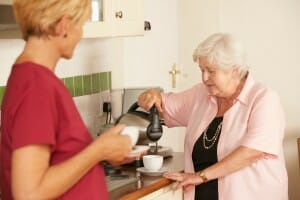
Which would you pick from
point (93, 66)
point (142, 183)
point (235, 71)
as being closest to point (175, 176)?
point (142, 183)

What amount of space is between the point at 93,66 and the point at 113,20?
0.43 metres

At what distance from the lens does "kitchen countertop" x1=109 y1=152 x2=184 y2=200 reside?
2008mm

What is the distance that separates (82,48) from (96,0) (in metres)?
0.44

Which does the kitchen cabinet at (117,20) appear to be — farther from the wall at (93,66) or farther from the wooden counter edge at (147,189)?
the wooden counter edge at (147,189)

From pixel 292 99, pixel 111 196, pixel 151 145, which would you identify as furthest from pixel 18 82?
pixel 292 99

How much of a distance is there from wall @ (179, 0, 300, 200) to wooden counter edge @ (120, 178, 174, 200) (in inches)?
60.4

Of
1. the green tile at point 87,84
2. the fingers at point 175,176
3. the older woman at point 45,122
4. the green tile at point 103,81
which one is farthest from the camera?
the green tile at point 103,81

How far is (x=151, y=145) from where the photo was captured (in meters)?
2.66

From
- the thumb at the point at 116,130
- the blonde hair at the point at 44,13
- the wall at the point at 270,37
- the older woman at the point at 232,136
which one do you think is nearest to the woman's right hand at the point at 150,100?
the older woman at the point at 232,136

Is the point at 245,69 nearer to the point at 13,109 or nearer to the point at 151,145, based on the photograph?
the point at 151,145

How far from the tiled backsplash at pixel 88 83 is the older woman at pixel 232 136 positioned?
2.13ft

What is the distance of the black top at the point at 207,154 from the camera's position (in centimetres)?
224

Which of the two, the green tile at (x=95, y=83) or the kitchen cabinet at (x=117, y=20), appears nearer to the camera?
the kitchen cabinet at (x=117, y=20)

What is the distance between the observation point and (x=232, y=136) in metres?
2.20
